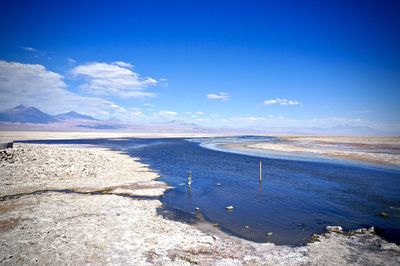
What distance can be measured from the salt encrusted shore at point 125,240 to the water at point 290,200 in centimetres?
155

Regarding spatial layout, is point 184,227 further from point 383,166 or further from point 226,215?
point 383,166

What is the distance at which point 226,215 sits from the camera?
17.5 m

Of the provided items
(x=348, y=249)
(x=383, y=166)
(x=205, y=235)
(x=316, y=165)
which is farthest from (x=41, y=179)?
(x=383, y=166)

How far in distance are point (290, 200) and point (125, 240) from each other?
1516cm

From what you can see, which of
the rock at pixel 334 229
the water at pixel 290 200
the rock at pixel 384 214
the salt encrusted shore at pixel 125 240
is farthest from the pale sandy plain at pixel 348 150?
the salt encrusted shore at pixel 125 240

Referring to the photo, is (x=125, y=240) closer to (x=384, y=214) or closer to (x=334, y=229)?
(x=334, y=229)

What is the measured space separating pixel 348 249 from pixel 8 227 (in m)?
17.0

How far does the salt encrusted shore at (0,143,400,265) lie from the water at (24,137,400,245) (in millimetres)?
1552

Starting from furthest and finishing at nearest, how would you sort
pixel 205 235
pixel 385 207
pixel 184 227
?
1. pixel 385 207
2. pixel 184 227
3. pixel 205 235

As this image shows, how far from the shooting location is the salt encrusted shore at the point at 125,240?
34.5 ft

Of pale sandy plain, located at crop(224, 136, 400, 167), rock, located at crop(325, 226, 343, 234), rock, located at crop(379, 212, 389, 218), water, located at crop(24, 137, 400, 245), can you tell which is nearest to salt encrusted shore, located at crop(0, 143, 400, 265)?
rock, located at crop(325, 226, 343, 234)

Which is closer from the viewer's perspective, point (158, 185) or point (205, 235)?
point (205, 235)

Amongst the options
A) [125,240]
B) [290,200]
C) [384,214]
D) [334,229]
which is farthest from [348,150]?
[125,240]

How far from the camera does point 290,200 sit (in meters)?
21.8
